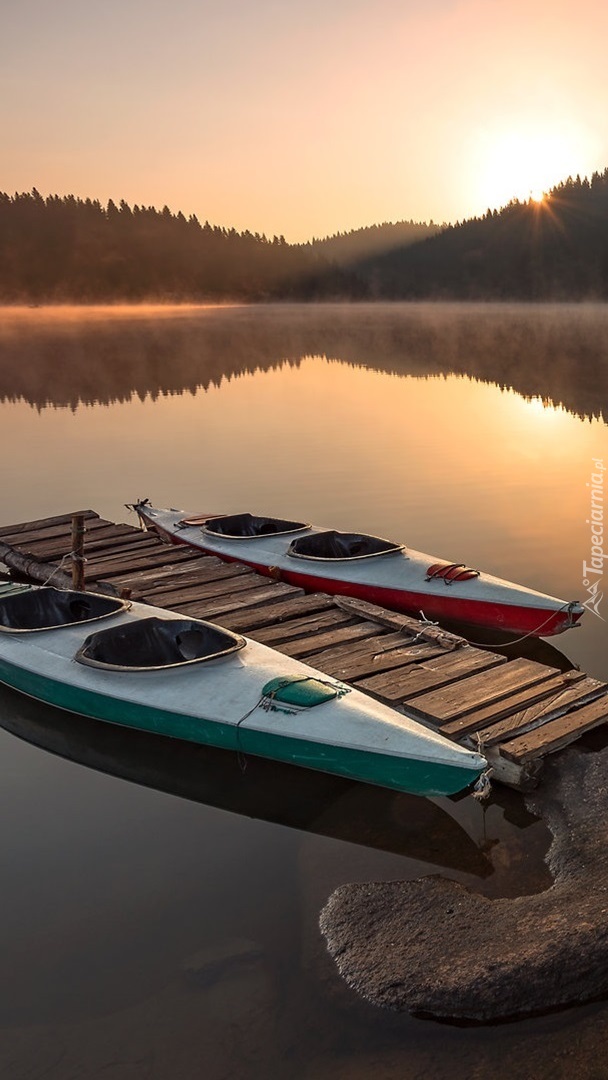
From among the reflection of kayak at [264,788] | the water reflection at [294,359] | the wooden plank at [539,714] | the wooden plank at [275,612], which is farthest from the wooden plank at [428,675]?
the water reflection at [294,359]

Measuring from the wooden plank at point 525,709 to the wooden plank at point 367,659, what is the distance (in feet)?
5.75

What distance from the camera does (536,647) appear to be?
14617 mm

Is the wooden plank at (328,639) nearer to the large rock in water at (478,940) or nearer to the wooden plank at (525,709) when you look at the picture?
the wooden plank at (525,709)

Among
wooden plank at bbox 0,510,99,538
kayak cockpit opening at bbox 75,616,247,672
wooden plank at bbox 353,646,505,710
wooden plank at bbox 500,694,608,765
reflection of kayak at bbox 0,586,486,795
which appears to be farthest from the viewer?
wooden plank at bbox 0,510,99,538

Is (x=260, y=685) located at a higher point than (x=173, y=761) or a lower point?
higher

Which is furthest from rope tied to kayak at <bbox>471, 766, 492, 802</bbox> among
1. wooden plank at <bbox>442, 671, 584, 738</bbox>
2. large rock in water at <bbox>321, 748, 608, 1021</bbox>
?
large rock in water at <bbox>321, 748, 608, 1021</bbox>

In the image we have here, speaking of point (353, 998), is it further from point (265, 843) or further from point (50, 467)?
point (50, 467)

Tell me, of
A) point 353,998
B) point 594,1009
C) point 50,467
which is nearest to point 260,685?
point 353,998

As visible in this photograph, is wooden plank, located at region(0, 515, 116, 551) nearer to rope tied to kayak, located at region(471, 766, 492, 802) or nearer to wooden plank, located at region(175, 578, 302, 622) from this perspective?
wooden plank, located at region(175, 578, 302, 622)

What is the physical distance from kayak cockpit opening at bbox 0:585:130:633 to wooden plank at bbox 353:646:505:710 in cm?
417

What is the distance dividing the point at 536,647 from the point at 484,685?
11.5 feet

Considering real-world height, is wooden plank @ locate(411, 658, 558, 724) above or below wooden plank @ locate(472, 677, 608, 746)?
above

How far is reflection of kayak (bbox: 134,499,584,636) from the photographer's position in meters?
14.4

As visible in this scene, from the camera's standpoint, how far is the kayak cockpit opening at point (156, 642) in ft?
39.3
